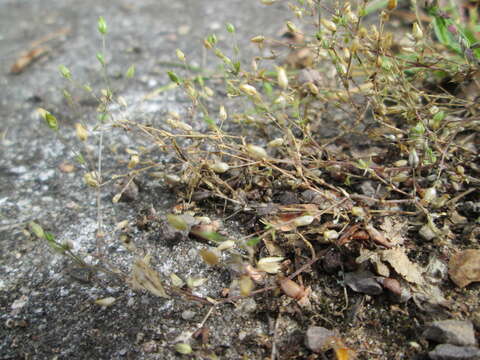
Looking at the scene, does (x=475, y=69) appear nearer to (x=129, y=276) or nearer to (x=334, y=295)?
(x=334, y=295)

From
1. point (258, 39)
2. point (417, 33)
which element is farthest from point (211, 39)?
point (417, 33)

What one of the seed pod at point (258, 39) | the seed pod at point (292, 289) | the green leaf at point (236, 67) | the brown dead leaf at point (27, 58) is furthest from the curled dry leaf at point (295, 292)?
the brown dead leaf at point (27, 58)

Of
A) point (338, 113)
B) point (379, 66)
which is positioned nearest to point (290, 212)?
point (379, 66)

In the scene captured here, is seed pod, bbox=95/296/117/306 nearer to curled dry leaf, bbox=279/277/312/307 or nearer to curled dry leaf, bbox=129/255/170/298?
curled dry leaf, bbox=129/255/170/298

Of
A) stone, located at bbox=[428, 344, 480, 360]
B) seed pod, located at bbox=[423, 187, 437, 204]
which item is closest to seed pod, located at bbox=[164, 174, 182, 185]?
seed pod, located at bbox=[423, 187, 437, 204]

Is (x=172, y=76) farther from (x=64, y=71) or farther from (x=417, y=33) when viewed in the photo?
(x=417, y=33)

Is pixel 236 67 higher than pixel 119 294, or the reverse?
pixel 236 67

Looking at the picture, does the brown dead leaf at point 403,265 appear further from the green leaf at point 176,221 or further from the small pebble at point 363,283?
the green leaf at point 176,221
